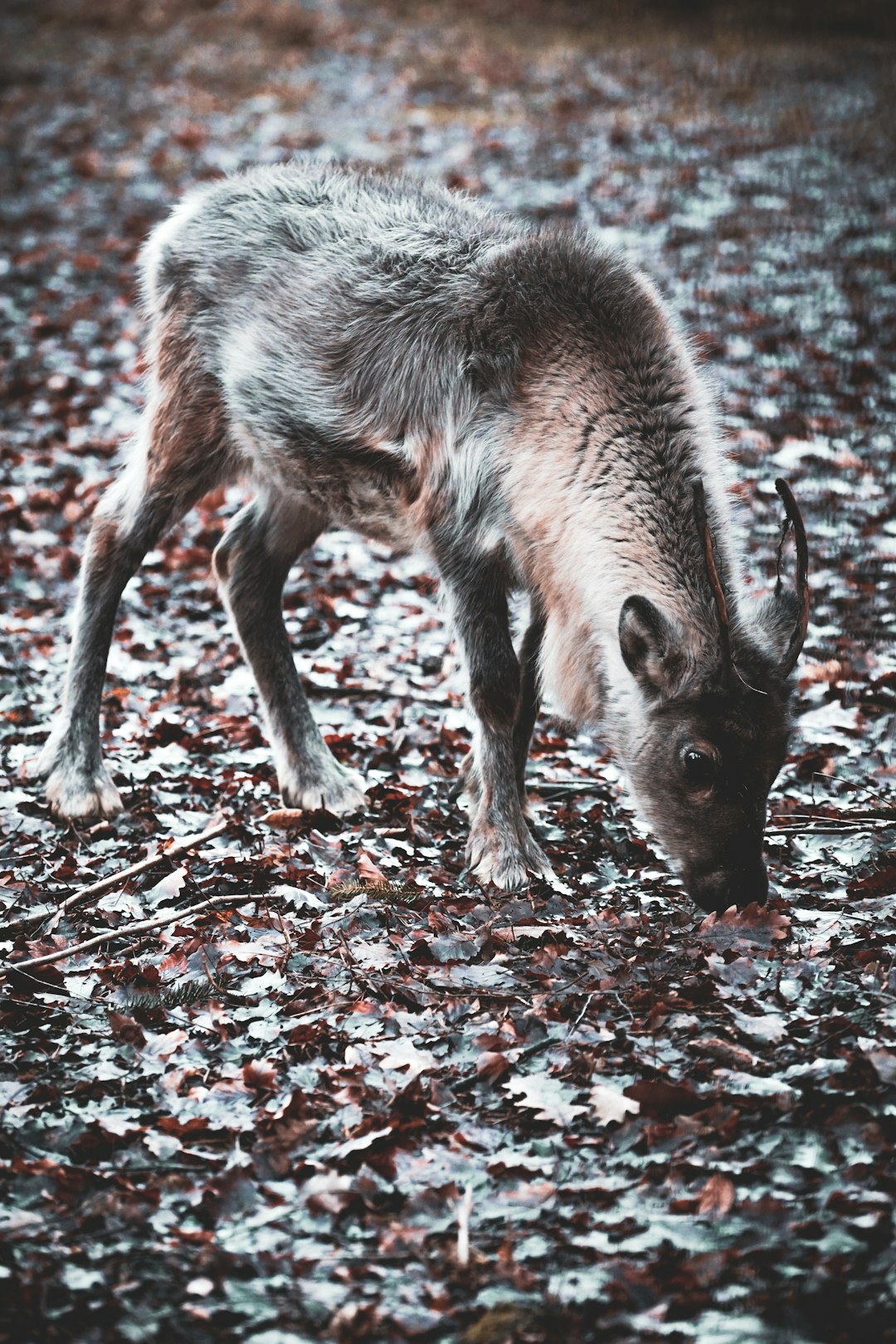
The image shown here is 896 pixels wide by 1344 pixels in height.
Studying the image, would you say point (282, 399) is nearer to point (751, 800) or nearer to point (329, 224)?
point (329, 224)

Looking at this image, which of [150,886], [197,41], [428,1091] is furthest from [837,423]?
[197,41]

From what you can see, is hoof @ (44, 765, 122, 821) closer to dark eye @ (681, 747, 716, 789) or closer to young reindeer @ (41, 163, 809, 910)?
young reindeer @ (41, 163, 809, 910)

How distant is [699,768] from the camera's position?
4.30 m

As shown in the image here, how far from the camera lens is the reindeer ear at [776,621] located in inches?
169

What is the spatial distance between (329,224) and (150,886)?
2975mm

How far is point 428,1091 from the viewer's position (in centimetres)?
356

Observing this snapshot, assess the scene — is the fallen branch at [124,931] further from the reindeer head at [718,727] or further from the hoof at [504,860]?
the reindeer head at [718,727]

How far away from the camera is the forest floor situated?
2.90 meters

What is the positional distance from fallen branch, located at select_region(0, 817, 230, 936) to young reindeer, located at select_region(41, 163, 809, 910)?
543 millimetres

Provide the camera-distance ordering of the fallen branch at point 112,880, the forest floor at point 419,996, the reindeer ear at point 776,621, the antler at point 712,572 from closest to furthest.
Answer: the forest floor at point 419,996 < the antler at point 712,572 < the reindeer ear at point 776,621 < the fallen branch at point 112,880

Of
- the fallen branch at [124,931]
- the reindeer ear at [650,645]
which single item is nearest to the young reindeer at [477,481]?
the reindeer ear at [650,645]

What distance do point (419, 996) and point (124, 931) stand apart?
1.18m

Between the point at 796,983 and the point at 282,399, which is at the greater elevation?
the point at 282,399

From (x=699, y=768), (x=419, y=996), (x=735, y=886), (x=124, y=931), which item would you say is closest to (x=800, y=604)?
(x=699, y=768)
